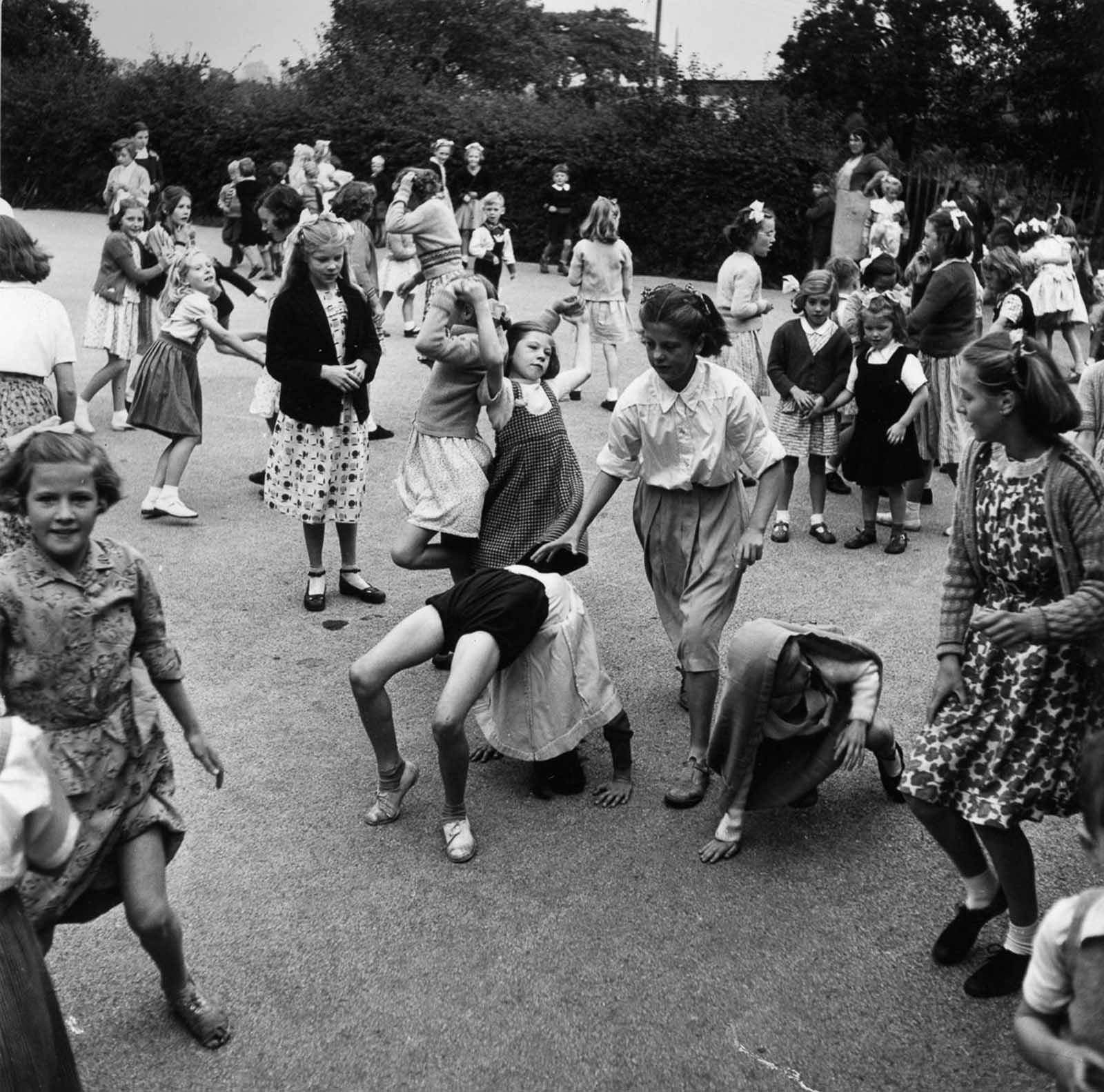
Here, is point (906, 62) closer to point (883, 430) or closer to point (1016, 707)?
point (883, 430)

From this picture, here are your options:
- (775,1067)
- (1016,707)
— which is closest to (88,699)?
(775,1067)

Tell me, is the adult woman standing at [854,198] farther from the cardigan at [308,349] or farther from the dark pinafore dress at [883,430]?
the cardigan at [308,349]

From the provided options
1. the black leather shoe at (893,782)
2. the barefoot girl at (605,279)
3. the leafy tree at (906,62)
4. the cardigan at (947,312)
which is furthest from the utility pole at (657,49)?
the black leather shoe at (893,782)

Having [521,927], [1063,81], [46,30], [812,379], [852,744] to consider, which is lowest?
[521,927]

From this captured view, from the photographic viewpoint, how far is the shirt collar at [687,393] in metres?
5.00

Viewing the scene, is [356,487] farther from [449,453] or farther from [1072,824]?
[1072,824]

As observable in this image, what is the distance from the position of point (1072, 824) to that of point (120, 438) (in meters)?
7.51

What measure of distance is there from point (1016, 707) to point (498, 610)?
1.68 metres

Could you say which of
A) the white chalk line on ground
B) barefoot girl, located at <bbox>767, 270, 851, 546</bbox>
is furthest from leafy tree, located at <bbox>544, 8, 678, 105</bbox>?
the white chalk line on ground

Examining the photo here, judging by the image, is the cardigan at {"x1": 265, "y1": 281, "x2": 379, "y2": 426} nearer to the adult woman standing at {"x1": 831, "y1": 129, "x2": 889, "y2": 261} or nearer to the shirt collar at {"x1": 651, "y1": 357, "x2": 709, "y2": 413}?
the shirt collar at {"x1": 651, "y1": 357, "x2": 709, "y2": 413}

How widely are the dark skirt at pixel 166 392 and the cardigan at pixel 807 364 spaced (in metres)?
3.46

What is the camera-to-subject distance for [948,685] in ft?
12.5

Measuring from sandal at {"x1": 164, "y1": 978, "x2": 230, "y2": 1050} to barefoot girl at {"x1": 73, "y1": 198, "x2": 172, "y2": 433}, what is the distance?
6.98 metres

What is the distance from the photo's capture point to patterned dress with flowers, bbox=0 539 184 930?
10.9ft
